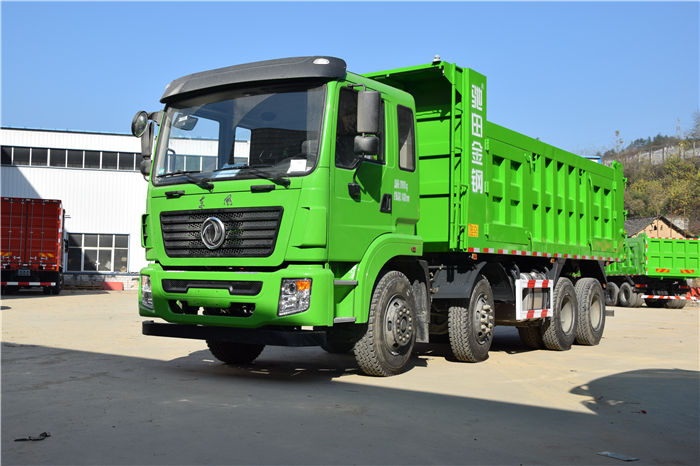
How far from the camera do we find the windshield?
6176 mm

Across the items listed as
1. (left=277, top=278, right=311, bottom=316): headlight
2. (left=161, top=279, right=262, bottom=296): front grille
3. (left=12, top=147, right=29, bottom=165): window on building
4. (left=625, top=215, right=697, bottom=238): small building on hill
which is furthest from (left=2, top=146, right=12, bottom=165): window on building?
(left=625, top=215, right=697, bottom=238): small building on hill

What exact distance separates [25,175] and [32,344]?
27085mm

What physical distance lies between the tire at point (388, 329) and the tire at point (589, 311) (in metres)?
4.98

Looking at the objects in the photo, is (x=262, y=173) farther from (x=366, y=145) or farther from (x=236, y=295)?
(x=236, y=295)

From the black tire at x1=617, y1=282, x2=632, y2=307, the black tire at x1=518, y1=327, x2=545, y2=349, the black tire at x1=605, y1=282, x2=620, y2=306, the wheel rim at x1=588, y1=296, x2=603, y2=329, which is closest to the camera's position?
the black tire at x1=518, y1=327, x2=545, y2=349

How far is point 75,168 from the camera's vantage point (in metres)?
33.8

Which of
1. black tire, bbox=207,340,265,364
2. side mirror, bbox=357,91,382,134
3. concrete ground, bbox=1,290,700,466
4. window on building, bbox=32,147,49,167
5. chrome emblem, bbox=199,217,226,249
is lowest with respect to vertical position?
concrete ground, bbox=1,290,700,466

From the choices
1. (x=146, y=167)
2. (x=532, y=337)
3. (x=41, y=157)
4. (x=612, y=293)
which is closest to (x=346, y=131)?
(x=146, y=167)

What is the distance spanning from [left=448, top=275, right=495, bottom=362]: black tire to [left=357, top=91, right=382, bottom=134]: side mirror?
10.2 feet

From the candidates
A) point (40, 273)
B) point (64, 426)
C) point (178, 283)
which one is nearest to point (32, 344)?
point (178, 283)

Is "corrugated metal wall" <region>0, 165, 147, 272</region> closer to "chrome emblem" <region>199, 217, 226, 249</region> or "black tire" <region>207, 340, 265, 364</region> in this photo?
"black tire" <region>207, 340, 265, 364</region>

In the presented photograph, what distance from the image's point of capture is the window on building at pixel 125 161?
3453 cm

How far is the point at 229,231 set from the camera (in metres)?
6.25

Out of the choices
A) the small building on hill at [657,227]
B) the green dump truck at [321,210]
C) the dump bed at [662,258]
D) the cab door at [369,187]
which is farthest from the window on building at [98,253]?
the small building on hill at [657,227]
